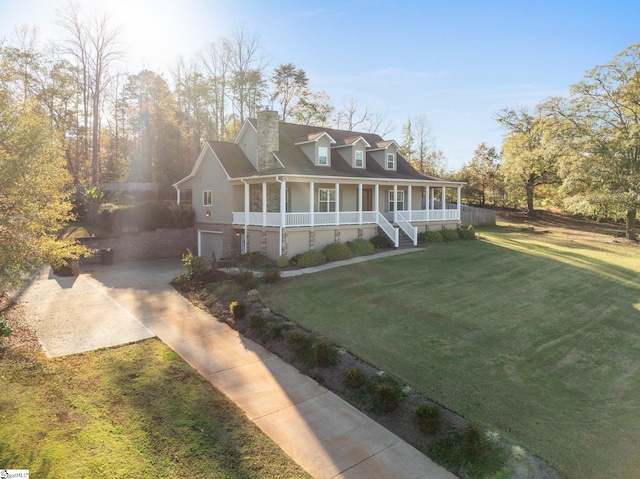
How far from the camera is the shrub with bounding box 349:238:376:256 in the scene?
1964cm

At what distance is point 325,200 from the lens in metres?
22.3

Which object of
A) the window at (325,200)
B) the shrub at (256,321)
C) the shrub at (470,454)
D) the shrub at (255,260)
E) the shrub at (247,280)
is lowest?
the shrub at (470,454)

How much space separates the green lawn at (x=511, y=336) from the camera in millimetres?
6430

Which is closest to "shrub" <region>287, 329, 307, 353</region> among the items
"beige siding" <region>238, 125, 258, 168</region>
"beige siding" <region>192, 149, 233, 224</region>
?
"beige siding" <region>192, 149, 233, 224</region>

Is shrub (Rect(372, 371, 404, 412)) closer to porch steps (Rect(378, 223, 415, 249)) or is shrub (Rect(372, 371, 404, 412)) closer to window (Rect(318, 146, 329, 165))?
porch steps (Rect(378, 223, 415, 249))

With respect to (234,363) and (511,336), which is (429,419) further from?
(234,363)

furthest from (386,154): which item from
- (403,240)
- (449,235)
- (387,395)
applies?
(387,395)

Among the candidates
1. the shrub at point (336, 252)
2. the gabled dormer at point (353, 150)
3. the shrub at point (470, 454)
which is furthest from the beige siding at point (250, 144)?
the shrub at point (470, 454)

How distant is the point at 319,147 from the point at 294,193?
3.41 m

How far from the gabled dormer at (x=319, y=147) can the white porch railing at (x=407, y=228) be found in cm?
547

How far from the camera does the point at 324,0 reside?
1518cm

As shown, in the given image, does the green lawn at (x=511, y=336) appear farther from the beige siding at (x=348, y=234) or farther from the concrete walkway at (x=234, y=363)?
the beige siding at (x=348, y=234)

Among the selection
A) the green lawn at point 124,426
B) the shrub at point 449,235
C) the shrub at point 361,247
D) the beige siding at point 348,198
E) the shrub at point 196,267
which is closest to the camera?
the green lawn at point 124,426

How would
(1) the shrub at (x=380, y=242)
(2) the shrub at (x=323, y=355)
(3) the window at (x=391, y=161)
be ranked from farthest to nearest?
1. (3) the window at (x=391, y=161)
2. (1) the shrub at (x=380, y=242)
3. (2) the shrub at (x=323, y=355)
